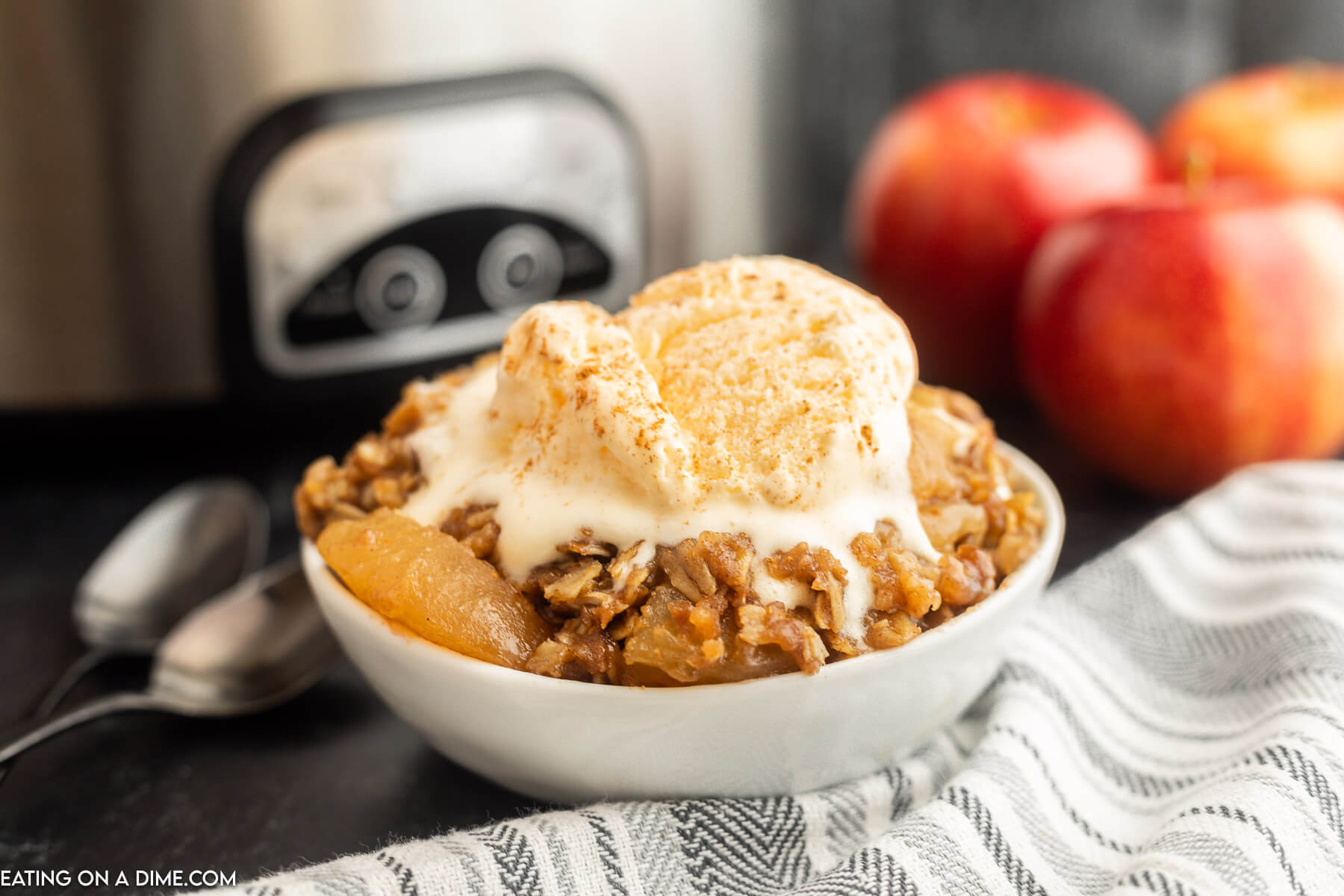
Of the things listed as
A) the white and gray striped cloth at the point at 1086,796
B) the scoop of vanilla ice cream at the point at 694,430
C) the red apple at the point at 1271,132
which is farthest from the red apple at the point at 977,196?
the scoop of vanilla ice cream at the point at 694,430

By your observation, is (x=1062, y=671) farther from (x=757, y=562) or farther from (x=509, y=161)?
(x=509, y=161)

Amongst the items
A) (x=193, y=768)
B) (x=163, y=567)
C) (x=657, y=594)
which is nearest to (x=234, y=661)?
(x=193, y=768)

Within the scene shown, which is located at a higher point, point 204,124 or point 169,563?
point 204,124

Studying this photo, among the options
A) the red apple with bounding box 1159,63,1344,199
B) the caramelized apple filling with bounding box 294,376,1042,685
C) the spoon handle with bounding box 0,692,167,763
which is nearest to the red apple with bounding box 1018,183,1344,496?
the red apple with bounding box 1159,63,1344,199

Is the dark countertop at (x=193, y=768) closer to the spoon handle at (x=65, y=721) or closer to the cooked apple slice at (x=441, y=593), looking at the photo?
the spoon handle at (x=65, y=721)

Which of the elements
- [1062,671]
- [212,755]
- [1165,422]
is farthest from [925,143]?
[212,755]

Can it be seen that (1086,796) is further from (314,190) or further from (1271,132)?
(1271,132)

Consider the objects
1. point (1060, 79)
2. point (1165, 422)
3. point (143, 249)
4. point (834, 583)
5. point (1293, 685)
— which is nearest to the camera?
point (834, 583)

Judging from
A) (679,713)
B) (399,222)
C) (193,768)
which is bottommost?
(193,768)
